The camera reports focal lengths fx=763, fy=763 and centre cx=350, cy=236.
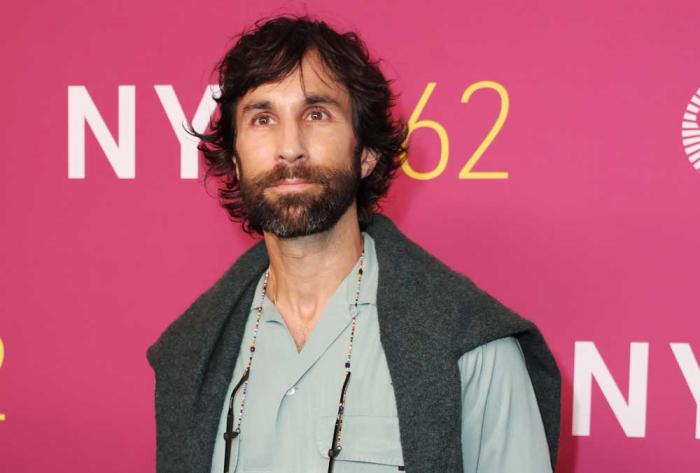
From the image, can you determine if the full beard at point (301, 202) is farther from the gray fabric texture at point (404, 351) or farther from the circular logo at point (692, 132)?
the circular logo at point (692, 132)

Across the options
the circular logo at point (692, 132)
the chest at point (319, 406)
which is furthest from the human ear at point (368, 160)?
the circular logo at point (692, 132)

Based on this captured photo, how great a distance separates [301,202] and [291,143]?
0.09m

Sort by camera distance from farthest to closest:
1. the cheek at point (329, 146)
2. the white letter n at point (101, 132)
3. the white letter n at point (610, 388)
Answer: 1. the white letter n at point (101, 132)
2. the white letter n at point (610, 388)
3. the cheek at point (329, 146)

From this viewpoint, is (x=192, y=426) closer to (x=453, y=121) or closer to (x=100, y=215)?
(x=100, y=215)

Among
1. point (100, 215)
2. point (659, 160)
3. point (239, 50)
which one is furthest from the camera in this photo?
point (100, 215)

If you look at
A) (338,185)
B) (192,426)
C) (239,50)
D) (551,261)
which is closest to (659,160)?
(551,261)

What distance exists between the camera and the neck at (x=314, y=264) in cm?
118

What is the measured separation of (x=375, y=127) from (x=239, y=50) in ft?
0.85

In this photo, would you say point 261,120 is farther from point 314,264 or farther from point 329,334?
point 329,334

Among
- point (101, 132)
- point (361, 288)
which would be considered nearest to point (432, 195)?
point (361, 288)

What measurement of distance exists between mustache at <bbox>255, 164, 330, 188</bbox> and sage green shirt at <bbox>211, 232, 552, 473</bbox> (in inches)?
6.6

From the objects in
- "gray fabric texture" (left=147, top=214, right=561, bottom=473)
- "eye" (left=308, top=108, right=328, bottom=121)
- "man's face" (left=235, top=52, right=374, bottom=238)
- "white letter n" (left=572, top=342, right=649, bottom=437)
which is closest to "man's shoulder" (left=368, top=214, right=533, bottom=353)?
"gray fabric texture" (left=147, top=214, right=561, bottom=473)

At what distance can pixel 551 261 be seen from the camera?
142 cm

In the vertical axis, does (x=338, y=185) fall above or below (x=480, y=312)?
above
